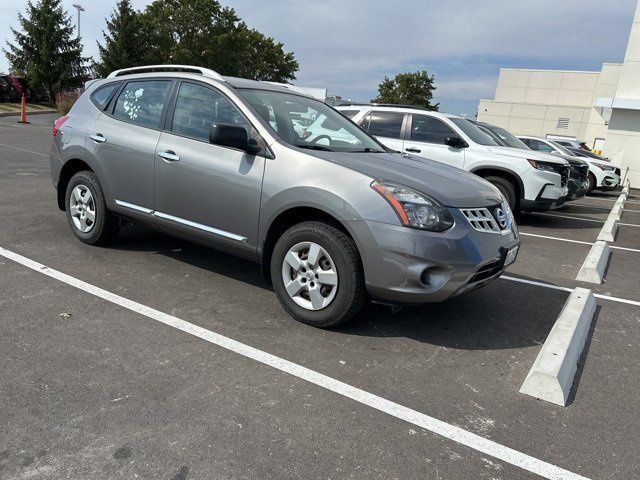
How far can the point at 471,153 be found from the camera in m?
8.75

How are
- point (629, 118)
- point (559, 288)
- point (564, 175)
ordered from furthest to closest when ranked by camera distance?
point (629, 118) → point (564, 175) → point (559, 288)

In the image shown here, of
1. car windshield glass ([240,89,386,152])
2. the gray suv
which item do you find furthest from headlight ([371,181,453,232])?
car windshield glass ([240,89,386,152])

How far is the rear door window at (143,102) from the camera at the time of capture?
4.66 m

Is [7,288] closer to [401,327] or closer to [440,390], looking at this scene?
[401,327]

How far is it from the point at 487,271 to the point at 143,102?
3399 mm

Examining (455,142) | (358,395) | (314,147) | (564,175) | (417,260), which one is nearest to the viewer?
(358,395)

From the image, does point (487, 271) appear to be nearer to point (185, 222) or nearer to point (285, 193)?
point (285, 193)

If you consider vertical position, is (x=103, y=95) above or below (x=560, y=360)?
A: above

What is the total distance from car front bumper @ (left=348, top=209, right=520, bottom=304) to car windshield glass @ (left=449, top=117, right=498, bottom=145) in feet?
19.5

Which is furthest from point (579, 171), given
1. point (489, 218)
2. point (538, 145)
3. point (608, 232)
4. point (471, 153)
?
point (489, 218)

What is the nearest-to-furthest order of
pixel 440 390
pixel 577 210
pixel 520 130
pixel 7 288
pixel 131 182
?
pixel 440 390 < pixel 7 288 < pixel 131 182 < pixel 577 210 < pixel 520 130

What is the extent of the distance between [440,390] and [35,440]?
6.91 ft

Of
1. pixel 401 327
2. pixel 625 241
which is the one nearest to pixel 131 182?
pixel 401 327

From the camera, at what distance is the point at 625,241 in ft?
27.6
